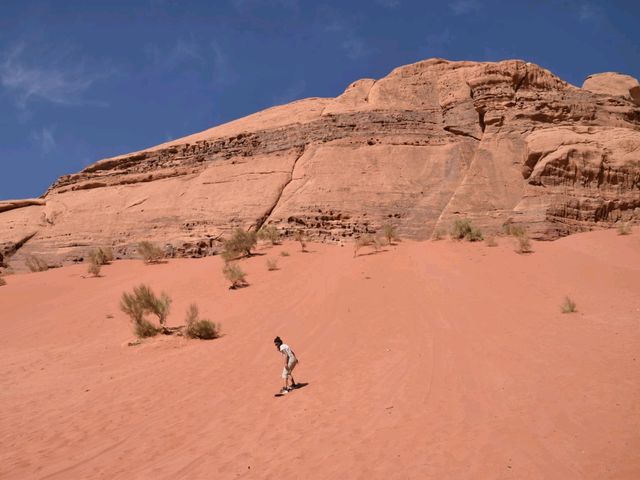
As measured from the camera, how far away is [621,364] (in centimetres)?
700

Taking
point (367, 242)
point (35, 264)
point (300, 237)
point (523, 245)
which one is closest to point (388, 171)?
point (367, 242)

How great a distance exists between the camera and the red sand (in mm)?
5062

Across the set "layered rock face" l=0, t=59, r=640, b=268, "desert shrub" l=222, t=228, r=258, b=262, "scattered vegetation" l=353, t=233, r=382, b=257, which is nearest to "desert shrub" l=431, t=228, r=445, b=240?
"layered rock face" l=0, t=59, r=640, b=268

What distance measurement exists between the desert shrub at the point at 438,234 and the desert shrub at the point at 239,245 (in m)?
7.13

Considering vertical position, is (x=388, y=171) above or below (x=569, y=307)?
above

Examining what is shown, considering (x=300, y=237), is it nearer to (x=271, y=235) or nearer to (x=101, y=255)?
(x=271, y=235)

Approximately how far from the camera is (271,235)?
20312 mm

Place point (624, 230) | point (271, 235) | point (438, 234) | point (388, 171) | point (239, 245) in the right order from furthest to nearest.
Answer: point (388, 171) → point (271, 235) → point (239, 245) → point (438, 234) → point (624, 230)

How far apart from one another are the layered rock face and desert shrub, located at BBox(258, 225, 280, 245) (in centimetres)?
80

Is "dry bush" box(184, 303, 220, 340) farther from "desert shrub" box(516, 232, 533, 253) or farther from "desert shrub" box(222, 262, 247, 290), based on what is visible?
"desert shrub" box(516, 232, 533, 253)

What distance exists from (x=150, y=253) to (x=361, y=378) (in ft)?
51.0

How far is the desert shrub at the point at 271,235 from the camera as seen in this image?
66.7ft

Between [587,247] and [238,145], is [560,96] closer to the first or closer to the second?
[587,247]

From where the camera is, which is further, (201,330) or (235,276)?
(235,276)
